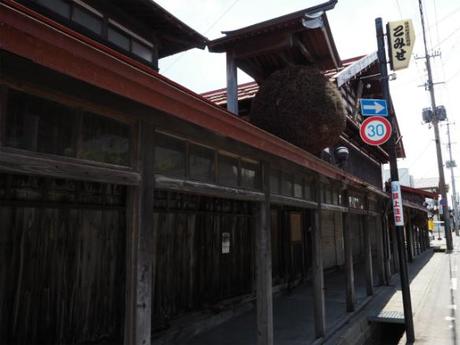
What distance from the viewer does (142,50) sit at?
729 cm

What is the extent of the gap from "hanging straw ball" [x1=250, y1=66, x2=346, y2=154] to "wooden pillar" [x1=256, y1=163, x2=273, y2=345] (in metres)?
2.76

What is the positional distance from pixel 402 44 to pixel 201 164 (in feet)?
24.8

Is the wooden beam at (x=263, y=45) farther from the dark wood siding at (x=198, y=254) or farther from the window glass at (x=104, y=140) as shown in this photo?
the window glass at (x=104, y=140)

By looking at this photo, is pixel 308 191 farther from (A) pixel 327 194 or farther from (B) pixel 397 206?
(B) pixel 397 206

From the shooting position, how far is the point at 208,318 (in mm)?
7562

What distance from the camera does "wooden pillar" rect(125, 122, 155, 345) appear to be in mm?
3014

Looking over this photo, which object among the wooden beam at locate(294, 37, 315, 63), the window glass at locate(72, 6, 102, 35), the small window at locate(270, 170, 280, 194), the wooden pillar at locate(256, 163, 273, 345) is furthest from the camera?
the wooden beam at locate(294, 37, 315, 63)

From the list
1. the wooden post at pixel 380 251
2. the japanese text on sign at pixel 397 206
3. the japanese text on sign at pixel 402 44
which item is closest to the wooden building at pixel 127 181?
the japanese text on sign at pixel 397 206

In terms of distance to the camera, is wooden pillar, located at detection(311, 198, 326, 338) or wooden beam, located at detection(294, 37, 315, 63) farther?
wooden beam, located at detection(294, 37, 315, 63)

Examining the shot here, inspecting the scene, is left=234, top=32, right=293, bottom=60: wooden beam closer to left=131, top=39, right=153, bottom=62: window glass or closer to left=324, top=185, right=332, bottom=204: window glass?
left=131, top=39, right=153, bottom=62: window glass

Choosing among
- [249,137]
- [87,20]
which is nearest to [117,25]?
[87,20]

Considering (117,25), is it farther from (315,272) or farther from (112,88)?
(315,272)

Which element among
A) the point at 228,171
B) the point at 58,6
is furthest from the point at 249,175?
the point at 58,6

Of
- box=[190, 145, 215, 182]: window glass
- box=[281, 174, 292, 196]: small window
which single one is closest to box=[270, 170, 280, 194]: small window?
box=[281, 174, 292, 196]: small window
